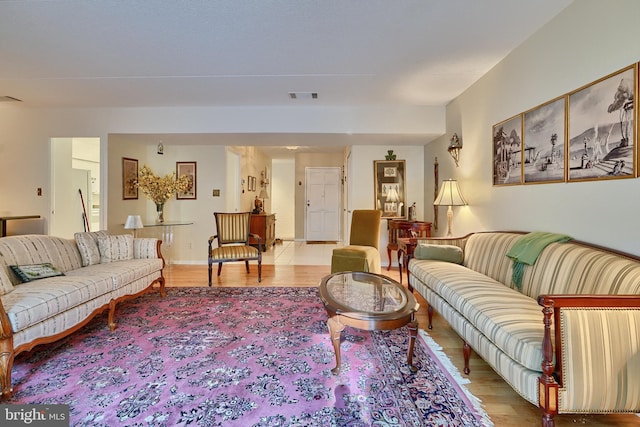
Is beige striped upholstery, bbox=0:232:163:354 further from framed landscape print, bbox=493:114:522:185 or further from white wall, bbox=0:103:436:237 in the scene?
framed landscape print, bbox=493:114:522:185

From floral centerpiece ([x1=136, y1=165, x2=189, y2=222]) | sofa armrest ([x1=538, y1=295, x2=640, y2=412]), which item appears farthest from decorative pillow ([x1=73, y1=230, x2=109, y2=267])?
sofa armrest ([x1=538, y1=295, x2=640, y2=412])

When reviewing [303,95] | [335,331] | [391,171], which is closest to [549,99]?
[335,331]

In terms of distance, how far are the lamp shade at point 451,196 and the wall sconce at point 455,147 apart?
0.37 meters

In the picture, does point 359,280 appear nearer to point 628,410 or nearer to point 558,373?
point 558,373

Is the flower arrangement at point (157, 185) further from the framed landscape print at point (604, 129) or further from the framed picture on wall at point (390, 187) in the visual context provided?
the framed landscape print at point (604, 129)

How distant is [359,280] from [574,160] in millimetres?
1818

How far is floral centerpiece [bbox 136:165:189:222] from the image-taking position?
4.96m

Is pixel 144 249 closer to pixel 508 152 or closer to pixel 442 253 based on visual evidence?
pixel 442 253

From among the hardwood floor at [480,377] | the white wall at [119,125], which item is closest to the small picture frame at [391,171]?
the white wall at [119,125]

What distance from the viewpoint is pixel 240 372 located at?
1984 millimetres

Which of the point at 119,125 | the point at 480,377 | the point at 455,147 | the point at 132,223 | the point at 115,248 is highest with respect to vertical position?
the point at 119,125

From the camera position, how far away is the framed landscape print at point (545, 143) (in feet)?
7.32

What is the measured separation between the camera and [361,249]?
404 cm

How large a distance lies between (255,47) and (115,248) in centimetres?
264
